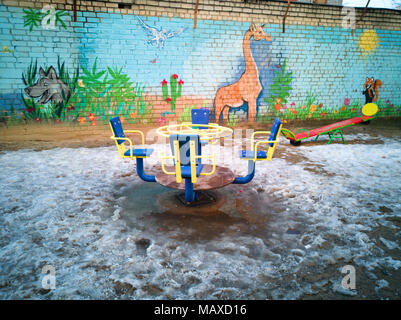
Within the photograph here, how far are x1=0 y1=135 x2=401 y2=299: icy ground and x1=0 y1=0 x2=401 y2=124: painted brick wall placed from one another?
3.00 meters

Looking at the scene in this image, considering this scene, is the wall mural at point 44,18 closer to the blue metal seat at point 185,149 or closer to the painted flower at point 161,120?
the painted flower at point 161,120

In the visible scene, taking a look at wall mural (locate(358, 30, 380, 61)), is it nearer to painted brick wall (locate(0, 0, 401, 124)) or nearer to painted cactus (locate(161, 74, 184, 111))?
painted brick wall (locate(0, 0, 401, 124))

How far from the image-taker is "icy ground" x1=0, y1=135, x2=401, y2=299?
2.22 metres

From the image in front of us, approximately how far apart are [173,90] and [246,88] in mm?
2341

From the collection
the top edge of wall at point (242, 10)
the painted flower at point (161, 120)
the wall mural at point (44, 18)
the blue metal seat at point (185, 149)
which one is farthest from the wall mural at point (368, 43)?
the wall mural at point (44, 18)

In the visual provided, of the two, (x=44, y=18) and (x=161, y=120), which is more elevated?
(x=44, y=18)

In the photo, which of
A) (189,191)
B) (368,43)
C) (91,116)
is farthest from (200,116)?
(368,43)

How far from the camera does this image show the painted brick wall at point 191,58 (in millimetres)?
6699

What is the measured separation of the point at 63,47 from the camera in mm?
6812

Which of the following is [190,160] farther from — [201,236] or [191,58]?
[191,58]

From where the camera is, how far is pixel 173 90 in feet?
25.9

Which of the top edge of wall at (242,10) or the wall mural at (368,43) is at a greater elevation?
the top edge of wall at (242,10)

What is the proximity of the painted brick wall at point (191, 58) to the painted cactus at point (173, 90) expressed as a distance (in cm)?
4

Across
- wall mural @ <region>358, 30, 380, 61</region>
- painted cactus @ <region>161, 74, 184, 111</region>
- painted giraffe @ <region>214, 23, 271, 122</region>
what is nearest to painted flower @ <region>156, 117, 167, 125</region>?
painted cactus @ <region>161, 74, 184, 111</region>
